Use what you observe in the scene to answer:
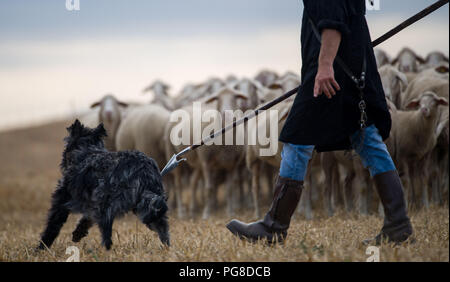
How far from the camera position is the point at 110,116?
10773 mm

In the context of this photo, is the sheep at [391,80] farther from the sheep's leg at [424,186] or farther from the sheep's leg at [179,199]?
the sheep's leg at [179,199]

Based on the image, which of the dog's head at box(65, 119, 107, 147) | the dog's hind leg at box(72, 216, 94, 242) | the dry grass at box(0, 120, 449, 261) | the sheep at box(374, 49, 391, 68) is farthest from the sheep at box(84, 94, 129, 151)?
the dog's head at box(65, 119, 107, 147)

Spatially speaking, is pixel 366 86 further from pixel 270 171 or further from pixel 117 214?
pixel 270 171

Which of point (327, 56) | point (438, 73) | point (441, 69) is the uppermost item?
point (441, 69)

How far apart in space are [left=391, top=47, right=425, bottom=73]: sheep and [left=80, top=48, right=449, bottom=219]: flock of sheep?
0.02m

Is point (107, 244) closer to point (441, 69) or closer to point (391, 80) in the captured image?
point (391, 80)

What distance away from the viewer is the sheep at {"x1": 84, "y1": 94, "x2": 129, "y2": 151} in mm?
10688

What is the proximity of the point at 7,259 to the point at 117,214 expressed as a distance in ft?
2.98

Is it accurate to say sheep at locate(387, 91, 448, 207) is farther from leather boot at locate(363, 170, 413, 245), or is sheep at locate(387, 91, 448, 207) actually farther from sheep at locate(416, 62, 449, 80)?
leather boot at locate(363, 170, 413, 245)

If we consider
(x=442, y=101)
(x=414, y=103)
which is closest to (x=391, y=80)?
(x=414, y=103)

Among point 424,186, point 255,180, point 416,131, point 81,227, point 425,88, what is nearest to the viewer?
point 81,227

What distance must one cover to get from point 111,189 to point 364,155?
166 centimetres
